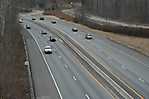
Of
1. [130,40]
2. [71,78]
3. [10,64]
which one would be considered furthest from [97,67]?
[130,40]

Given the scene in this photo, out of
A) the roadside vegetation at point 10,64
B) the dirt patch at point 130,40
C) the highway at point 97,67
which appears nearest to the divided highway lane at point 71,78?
the highway at point 97,67

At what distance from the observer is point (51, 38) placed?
9675 cm

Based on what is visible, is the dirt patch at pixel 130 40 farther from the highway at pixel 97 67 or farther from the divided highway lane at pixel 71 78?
the divided highway lane at pixel 71 78

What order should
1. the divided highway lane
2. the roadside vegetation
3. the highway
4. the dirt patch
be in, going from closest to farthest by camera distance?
the divided highway lane < the highway < the roadside vegetation < the dirt patch

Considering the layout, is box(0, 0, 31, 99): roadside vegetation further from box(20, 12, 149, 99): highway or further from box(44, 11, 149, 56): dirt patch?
box(44, 11, 149, 56): dirt patch

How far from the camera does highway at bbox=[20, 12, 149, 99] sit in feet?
151

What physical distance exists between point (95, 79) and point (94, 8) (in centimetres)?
10246

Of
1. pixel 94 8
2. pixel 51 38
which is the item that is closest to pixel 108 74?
pixel 51 38

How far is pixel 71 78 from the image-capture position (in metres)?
55.2

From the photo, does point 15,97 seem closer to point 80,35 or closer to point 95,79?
point 95,79

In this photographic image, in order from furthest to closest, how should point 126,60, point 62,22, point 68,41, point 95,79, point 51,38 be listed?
1. point 62,22
2. point 51,38
3. point 68,41
4. point 126,60
5. point 95,79

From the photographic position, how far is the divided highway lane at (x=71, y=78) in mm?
45750

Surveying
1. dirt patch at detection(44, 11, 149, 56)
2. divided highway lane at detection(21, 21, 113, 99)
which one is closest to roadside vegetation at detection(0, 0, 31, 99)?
divided highway lane at detection(21, 21, 113, 99)

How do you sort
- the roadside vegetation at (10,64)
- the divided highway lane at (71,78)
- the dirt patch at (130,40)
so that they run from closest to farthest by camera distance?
the divided highway lane at (71,78)
the roadside vegetation at (10,64)
the dirt patch at (130,40)
